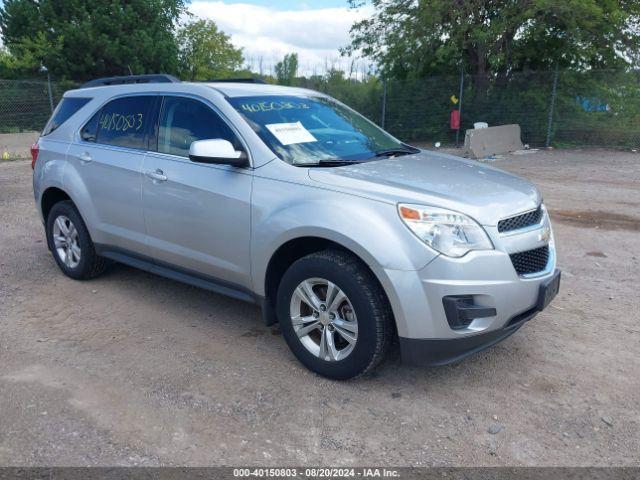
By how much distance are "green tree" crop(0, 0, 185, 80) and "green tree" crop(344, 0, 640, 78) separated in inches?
345

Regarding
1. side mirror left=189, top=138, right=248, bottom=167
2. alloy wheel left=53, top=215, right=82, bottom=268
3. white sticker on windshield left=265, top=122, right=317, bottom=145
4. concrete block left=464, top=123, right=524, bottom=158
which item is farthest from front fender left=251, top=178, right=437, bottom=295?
concrete block left=464, top=123, right=524, bottom=158

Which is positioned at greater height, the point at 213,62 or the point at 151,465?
the point at 213,62

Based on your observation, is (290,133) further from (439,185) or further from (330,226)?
(439,185)

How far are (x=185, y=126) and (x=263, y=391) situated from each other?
6.79 ft

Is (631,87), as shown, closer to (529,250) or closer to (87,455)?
(529,250)

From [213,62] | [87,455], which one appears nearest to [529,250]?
[87,455]

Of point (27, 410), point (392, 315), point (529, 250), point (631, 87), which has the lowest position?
point (27, 410)

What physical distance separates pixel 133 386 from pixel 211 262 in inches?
38.9

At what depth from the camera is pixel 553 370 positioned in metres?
3.69

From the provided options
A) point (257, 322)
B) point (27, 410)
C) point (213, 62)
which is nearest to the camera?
point (27, 410)

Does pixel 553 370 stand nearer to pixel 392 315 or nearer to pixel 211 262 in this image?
pixel 392 315

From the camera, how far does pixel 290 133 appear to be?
13.1ft

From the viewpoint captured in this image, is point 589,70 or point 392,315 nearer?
point 392,315

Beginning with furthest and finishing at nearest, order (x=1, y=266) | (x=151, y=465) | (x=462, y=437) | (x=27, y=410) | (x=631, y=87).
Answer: (x=631, y=87) → (x=1, y=266) → (x=27, y=410) → (x=462, y=437) → (x=151, y=465)
